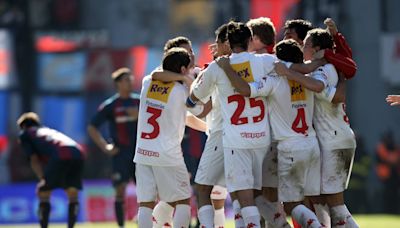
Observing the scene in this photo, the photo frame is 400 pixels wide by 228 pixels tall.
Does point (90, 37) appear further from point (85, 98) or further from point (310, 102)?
point (310, 102)

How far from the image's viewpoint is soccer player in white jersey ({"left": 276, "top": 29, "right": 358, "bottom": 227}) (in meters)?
11.8

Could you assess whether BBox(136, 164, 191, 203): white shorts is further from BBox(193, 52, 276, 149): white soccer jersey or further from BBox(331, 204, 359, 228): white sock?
BBox(331, 204, 359, 228): white sock

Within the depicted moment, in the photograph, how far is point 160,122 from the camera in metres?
12.2

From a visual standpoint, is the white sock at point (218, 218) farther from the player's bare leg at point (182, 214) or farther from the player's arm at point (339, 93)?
the player's arm at point (339, 93)

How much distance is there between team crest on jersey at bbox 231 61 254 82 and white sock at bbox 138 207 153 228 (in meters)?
1.82

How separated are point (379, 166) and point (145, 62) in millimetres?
6637

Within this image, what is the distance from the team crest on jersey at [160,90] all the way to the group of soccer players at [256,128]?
1 centimetres

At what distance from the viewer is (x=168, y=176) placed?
12.3 meters

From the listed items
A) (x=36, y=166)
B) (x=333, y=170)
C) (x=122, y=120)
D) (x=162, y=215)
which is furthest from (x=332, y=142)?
(x=122, y=120)

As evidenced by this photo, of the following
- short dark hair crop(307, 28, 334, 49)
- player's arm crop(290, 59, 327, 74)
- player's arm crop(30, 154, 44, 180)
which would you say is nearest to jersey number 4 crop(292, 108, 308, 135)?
player's arm crop(290, 59, 327, 74)

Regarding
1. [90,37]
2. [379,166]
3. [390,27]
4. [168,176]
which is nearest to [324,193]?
[168,176]

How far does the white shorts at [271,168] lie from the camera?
11.9 metres

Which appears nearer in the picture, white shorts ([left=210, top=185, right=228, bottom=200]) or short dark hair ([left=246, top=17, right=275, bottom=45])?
short dark hair ([left=246, top=17, right=275, bottom=45])

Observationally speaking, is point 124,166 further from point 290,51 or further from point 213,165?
point 290,51
